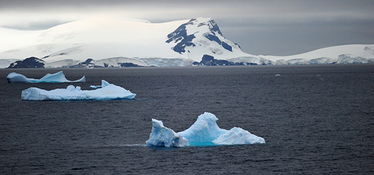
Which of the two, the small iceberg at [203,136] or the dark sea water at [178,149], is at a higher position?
the small iceberg at [203,136]

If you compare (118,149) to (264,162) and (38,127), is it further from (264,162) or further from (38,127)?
(38,127)

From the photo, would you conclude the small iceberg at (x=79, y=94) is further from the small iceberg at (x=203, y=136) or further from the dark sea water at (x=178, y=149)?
the small iceberg at (x=203, y=136)

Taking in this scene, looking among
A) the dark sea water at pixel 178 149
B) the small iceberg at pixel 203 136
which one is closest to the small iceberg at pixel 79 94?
the dark sea water at pixel 178 149

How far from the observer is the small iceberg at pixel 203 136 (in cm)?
3962

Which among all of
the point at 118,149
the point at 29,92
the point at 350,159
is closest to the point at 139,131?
A: the point at 118,149

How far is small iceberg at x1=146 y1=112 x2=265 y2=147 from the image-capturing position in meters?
39.6

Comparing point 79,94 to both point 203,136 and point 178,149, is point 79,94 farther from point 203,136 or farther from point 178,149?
point 178,149

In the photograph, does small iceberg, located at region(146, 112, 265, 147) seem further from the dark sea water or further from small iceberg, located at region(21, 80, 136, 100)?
small iceberg, located at region(21, 80, 136, 100)

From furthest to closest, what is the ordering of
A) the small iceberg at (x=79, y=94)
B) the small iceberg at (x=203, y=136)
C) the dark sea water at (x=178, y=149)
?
the small iceberg at (x=79, y=94) → the small iceberg at (x=203, y=136) → the dark sea water at (x=178, y=149)

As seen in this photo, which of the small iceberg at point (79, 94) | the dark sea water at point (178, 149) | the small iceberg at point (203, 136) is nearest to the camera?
the dark sea water at point (178, 149)

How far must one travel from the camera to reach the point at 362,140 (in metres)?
43.4

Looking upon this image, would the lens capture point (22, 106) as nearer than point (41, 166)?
No

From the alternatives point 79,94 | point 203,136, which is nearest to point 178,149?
point 203,136

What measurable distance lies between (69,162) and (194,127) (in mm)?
8092
